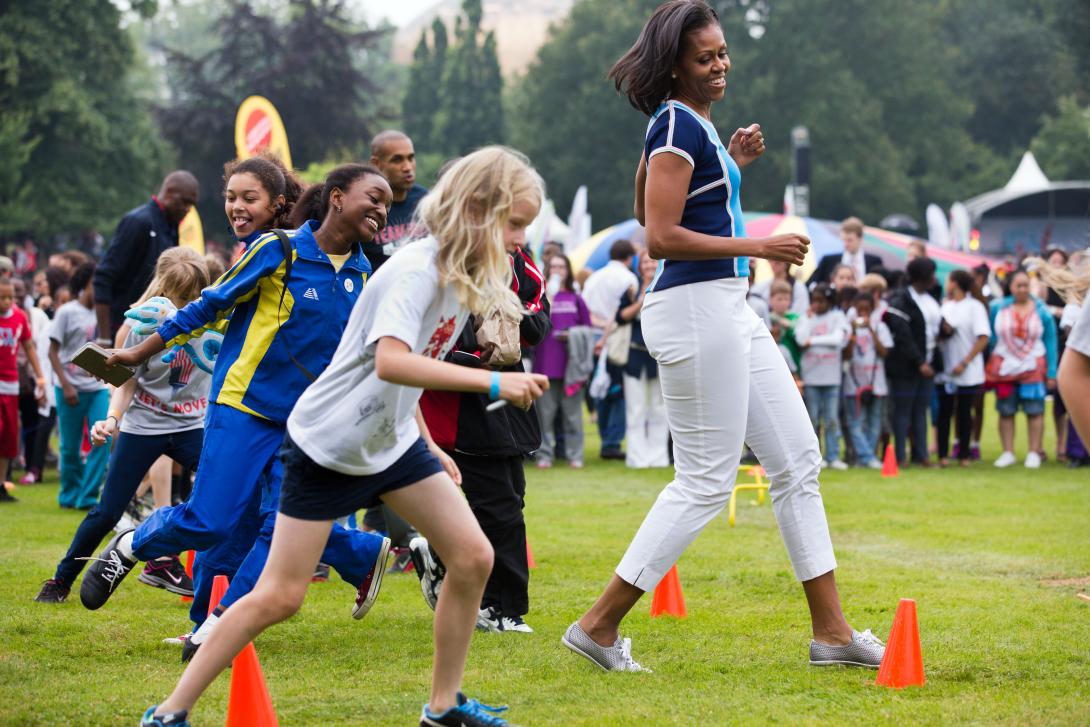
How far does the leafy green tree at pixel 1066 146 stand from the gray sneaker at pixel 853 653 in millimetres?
62246

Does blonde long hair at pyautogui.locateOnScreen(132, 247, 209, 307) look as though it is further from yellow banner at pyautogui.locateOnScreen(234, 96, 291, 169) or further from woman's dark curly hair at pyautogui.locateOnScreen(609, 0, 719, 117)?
yellow banner at pyautogui.locateOnScreen(234, 96, 291, 169)

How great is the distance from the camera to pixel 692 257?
514cm

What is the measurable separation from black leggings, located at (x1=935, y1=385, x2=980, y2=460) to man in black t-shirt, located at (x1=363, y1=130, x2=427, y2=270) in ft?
31.2

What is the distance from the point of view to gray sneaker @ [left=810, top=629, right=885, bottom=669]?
5.40 metres

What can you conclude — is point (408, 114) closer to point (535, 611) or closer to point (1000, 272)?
point (1000, 272)

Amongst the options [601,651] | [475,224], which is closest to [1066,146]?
[601,651]

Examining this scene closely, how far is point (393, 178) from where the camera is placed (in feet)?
24.5

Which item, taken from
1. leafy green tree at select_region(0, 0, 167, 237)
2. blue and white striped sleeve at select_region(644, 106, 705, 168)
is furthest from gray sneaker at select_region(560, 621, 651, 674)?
leafy green tree at select_region(0, 0, 167, 237)

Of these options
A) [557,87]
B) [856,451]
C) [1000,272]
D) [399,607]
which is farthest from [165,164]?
[399,607]

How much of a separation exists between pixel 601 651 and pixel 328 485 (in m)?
Answer: 1.62

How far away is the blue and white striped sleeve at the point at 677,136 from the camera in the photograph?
5.15 metres

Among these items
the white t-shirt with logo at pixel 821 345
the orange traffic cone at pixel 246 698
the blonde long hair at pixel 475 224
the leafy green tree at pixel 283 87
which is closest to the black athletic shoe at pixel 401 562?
the orange traffic cone at pixel 246 698

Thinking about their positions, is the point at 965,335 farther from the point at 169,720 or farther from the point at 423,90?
the point at 423,90

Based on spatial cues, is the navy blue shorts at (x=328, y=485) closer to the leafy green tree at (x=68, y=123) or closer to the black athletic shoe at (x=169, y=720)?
the black athletic shoe at (x=169, y=720)
